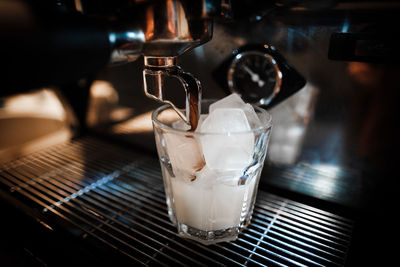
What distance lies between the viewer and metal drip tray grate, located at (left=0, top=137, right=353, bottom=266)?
15.6 inches

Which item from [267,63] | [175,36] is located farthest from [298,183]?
[175,36]

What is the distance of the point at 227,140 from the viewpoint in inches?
14.4

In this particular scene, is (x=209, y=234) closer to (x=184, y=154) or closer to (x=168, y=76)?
(x=184, y=154)

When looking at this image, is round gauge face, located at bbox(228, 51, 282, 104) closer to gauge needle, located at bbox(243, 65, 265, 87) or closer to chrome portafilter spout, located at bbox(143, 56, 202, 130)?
gauge needle, located at bbox(243, 65, 265, 87)

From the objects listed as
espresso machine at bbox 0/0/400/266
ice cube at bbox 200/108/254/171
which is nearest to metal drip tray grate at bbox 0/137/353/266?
espresso machine at bbox 0/0/400/266

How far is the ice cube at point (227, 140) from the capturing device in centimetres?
37

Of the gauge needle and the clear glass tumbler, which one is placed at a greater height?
the gauge needle

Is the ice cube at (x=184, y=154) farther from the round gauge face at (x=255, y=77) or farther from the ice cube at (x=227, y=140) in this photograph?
the round gauge face at (x=255, y=77)

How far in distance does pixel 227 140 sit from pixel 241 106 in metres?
0.09

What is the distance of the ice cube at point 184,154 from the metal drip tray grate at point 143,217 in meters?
0.10

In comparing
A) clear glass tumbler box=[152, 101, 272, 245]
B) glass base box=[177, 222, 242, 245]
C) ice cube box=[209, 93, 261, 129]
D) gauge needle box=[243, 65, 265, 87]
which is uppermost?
gauge needle box=[243, 65, 265, 87]

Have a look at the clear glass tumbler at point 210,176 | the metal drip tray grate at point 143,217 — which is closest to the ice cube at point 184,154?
the clear glass tumbler at point 210,176

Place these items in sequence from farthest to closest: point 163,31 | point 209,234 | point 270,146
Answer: point 270,146 < point 209,234 < point 163,31

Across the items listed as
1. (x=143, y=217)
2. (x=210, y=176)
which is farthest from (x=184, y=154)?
(x=143, y=217)
